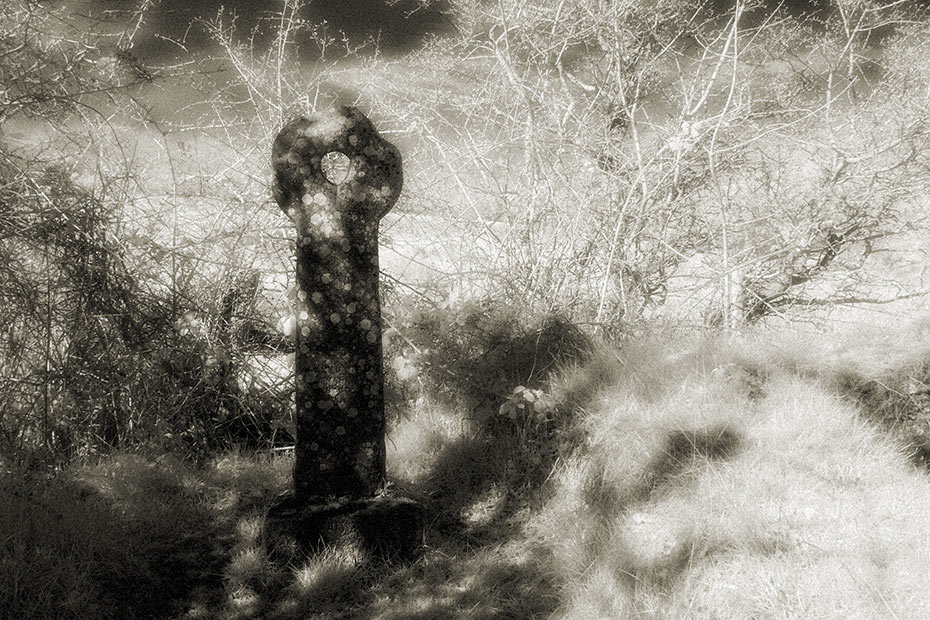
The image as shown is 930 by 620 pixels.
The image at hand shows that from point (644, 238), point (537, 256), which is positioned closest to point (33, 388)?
point (537, 256)

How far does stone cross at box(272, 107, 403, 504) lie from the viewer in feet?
12.8

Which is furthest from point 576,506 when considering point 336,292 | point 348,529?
point 336,292

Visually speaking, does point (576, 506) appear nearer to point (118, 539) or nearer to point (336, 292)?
point (336, 292)

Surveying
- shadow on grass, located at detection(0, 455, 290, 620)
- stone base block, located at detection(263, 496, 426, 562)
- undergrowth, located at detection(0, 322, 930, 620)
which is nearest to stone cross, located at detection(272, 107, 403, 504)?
stone base block, located at detection(263, 496, 426, 562)

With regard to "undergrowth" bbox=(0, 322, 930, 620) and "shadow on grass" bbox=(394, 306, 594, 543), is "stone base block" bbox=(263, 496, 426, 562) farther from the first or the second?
"shadow on grass" bbox=(394, 306, 594, 543)

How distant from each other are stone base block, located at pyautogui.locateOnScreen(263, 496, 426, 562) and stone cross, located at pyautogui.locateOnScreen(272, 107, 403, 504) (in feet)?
0.33

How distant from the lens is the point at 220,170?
6199 millimetres

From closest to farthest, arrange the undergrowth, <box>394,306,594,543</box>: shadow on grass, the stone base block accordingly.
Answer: the undergrowth < the stone base block < <box>394,306,594,543</box>: shadow on grass

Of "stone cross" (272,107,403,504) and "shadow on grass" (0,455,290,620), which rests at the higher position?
"stone cross" (272,107,403,504)

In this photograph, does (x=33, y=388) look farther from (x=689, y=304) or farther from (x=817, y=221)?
(x=817, y=221)

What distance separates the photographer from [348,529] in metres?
3.89

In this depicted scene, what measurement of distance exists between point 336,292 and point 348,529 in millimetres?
1219

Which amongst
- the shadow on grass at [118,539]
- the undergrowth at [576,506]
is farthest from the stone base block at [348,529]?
the shadow on grass at [118,539]

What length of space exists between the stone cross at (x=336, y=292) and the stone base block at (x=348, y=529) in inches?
4.0
